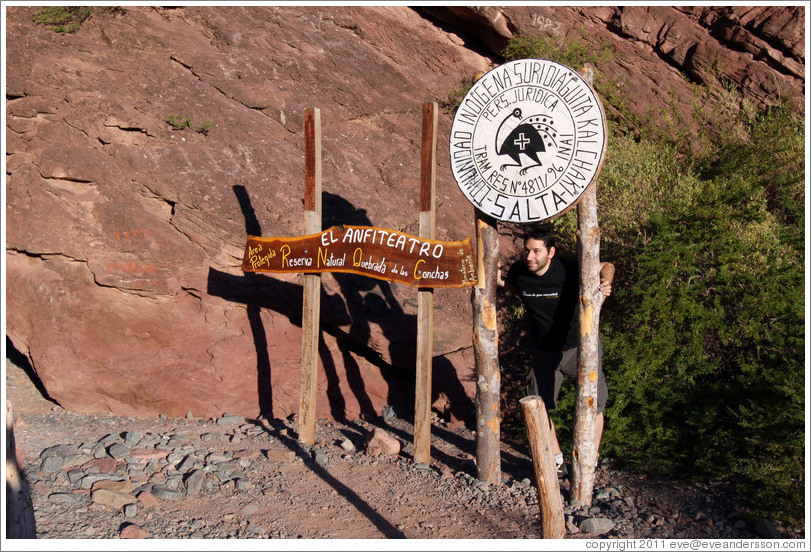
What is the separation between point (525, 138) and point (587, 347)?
1.54 metres

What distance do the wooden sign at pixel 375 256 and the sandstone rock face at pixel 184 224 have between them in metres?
0.76

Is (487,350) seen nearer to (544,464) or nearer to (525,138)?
(544,464)

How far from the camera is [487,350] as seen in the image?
5113 millimetres

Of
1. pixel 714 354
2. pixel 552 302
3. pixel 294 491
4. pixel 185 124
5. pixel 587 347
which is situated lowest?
pixel 294 491

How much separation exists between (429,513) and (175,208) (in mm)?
3952

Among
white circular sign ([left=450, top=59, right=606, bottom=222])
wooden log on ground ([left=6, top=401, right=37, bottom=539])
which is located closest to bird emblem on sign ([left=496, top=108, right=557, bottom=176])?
white circular sign ([left=450, top=59, right=606, bottom=222])

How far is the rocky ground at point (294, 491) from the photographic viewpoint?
4.51 metres

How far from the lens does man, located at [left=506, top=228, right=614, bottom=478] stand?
15.9ft

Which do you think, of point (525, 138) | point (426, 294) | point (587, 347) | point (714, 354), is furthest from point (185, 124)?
point (714, 354)

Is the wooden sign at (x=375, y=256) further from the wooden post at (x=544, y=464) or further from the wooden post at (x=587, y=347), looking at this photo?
the wooden post at (x=544, y=464)

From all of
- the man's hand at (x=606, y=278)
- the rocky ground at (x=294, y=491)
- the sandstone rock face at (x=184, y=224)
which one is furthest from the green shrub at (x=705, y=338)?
the sandstone rock face at (x=184, y=224)

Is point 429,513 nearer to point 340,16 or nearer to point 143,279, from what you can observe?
point 143,279

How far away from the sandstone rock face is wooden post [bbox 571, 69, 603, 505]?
6.12 feet

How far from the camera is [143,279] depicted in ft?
21.1
